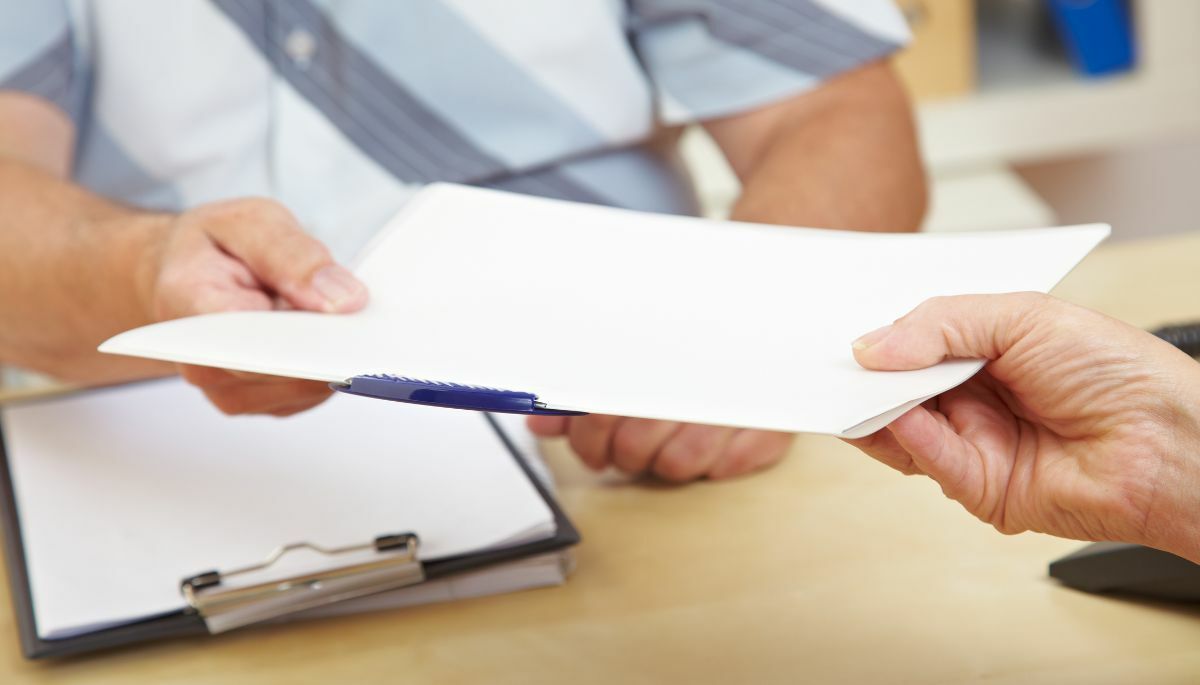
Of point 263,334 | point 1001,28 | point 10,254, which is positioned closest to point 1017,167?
point 1001,28

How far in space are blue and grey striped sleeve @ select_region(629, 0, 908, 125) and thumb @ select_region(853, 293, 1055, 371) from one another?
491 mm

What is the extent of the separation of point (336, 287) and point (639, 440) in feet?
0.66

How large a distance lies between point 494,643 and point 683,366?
0.18m

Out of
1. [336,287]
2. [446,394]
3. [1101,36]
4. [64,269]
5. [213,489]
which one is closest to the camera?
[446,394]

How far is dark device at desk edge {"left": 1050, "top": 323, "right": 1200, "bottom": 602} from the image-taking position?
532mm

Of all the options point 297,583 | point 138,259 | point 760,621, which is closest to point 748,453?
point 760,621

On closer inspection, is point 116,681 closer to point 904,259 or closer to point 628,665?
point 628,665

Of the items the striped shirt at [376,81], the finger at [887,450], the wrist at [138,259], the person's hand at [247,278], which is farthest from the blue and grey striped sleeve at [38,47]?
the finger at [887,450]

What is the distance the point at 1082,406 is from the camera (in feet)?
1.58

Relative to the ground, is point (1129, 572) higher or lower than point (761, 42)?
lower

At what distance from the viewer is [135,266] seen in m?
0.72

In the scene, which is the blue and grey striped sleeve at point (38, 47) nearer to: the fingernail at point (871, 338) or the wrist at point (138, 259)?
the wrist at point (138, 259)

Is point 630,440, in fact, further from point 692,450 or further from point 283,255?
point 283,255

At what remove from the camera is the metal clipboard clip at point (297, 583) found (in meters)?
0.57
